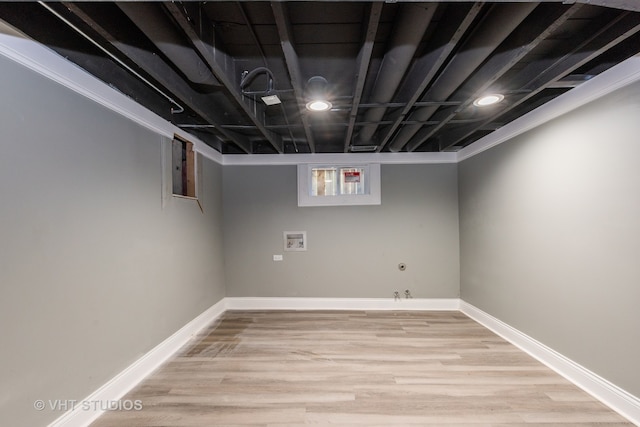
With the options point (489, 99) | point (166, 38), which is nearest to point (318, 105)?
point (166, 38)

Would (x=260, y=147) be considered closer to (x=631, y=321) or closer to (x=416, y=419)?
(x=416, y=419)

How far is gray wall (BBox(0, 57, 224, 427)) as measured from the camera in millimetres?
1305

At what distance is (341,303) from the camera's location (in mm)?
3779

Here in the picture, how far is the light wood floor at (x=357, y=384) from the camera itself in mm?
1741

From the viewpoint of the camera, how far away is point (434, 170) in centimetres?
381

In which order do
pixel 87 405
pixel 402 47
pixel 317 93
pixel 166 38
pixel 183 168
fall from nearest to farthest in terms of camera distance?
pixel 166 38, pixel 402 47, pixel 87 405, pixel 317 93, pixel 183 168

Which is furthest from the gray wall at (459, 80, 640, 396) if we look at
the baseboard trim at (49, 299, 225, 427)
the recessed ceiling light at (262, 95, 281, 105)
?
the baseboard trim at (49, 299, 225, 427)

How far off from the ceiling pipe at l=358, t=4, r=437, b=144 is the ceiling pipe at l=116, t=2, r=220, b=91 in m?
1.19

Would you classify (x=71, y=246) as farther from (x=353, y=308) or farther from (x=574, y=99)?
(x=574, y=99)

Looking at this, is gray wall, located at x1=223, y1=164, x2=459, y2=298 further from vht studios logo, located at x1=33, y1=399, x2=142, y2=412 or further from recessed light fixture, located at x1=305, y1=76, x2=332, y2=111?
vht studios logo, located at x1=33, y1=399, x2=142, y2=412

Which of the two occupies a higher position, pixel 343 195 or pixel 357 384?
pixel 343 195

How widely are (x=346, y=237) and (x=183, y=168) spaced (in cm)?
234

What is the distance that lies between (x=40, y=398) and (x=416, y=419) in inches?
88.8

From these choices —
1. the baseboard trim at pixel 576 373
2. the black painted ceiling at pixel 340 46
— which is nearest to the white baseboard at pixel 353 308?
the baseboard trim at pixel 576 373
